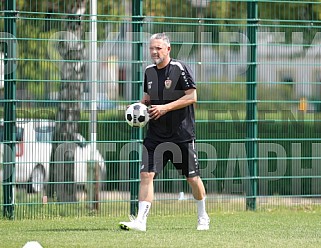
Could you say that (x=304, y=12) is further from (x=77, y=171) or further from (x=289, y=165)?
(x=77, y=171)

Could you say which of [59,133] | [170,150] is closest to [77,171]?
[59,133]

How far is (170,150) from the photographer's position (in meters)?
10.1

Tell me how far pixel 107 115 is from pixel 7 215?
1.96 m

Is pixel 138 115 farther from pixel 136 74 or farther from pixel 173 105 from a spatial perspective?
pixel 136 74

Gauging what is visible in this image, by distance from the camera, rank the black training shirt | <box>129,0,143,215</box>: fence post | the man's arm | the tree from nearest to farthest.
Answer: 1. the man's arm
2. the black training shirt
3. the tree
4. <box>129,0,143,215</box>: fence post

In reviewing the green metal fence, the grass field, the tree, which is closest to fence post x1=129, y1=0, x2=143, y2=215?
the green metal fence

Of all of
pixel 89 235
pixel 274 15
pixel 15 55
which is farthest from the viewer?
pixel 274 15

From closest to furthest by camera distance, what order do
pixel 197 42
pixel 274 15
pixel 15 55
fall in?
pixel 15 55 < pixel 197 42 < pixel 274 15

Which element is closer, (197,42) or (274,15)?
(197,42)

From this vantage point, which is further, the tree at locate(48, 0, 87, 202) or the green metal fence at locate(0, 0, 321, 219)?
the tree at locate(48, 0, 87, 202)

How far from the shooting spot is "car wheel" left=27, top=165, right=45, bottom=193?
39.7ft

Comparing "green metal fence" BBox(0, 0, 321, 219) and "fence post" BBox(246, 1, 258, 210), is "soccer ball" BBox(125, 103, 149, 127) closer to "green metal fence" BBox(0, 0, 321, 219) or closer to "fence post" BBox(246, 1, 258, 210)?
"green metal fence" BBox(0, 0, 321, 219)

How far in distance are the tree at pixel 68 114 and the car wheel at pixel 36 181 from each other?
6.1 inches

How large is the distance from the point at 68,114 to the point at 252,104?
2.86 metres
